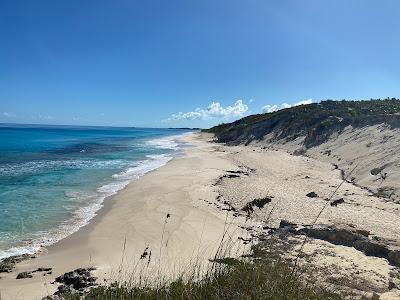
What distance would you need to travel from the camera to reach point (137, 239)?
1174cm

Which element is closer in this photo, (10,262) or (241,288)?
(241,288)

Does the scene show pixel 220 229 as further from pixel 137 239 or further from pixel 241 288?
pixel 241 288

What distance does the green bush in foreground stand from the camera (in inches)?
163

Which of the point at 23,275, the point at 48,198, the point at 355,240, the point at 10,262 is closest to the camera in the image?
the point at 23,275

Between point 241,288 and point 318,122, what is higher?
point 318,122

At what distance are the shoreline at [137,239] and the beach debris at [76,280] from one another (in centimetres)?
18

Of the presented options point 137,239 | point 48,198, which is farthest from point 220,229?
point 48,198

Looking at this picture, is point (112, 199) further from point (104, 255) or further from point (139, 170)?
point (139, 170)

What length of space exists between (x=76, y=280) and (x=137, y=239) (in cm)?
342

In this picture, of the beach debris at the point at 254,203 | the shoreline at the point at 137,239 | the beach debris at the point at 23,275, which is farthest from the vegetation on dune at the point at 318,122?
the beach debris at the point at 254,203

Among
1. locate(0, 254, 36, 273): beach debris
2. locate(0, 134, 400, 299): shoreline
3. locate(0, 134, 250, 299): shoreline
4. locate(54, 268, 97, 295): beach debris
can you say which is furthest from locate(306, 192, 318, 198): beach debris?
locate(0, 254, 36, 273): beach debris

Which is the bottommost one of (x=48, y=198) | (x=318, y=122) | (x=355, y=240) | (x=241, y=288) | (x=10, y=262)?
(x=10, y=262)

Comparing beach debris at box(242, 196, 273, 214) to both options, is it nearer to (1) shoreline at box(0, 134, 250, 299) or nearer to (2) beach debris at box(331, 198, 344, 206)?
(1) shoreline at box(0, 134, 250, 299)

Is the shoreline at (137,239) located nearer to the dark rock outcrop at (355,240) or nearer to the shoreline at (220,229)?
the shoreline at (220,229)
